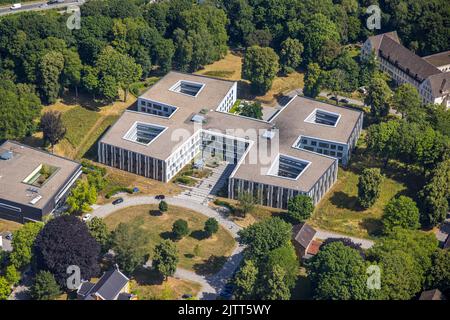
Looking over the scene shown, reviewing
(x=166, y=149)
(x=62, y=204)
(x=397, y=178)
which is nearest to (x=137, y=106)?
(x=166, y=149)

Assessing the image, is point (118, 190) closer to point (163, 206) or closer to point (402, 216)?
point (163, 206)

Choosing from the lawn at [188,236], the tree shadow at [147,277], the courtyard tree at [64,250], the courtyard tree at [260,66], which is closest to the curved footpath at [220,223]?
the lawn at [188,236]

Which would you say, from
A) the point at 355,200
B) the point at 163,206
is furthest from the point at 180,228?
the point at 355,200

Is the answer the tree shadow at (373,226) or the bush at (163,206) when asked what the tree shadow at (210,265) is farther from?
the tree shadow at (373,226)

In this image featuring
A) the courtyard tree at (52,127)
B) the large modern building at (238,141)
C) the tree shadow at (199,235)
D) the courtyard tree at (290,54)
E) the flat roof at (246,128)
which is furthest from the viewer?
the courtyard tree at (290,54)

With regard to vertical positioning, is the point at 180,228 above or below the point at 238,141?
below
